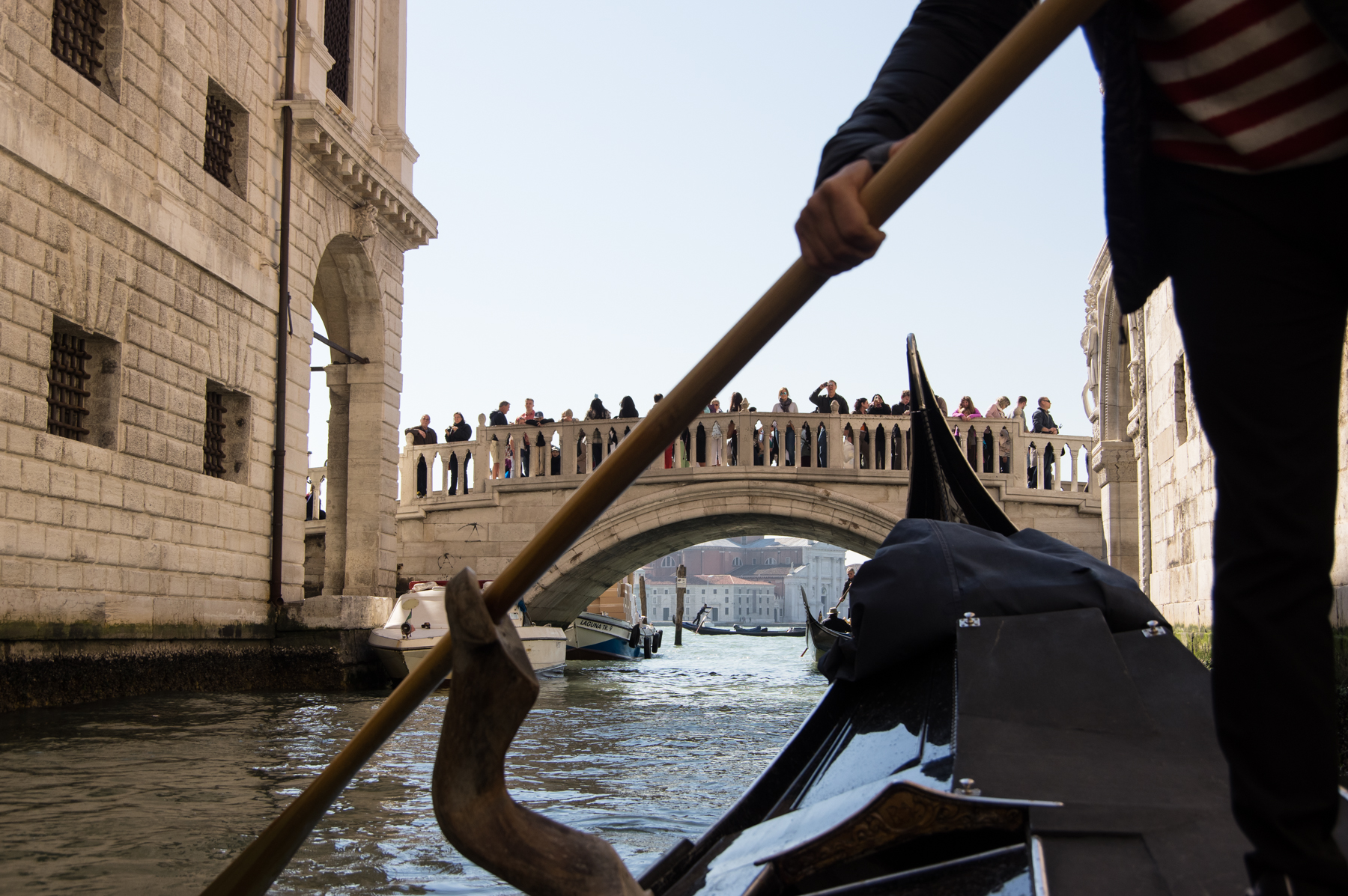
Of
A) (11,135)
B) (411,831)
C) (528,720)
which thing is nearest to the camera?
(411,831)

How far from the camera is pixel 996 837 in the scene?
1.07 m

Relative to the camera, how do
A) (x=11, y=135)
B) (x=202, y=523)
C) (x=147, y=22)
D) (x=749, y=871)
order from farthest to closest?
(x=202, y=523), (x=147, y=22), (x=11, y=135), (x=749, y=871)

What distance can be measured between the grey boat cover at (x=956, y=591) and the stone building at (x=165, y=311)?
4.65 m

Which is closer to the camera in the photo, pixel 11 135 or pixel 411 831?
pixel 411 831

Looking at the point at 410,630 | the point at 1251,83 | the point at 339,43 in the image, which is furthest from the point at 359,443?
the point at 1251,83

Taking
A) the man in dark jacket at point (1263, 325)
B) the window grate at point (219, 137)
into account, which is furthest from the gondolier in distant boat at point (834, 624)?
the man in dark jacket at point (1263, 325)

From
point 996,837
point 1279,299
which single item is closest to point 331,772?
point 996,837

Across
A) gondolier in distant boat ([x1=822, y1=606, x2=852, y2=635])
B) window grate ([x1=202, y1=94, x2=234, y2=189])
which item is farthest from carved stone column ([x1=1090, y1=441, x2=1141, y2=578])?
window grate ([x1=202, y1=94, x2=234, y2=189])

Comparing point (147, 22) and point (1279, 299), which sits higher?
point (147, 22)

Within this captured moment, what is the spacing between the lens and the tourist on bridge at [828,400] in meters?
11.0

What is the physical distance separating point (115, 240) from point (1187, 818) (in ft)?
20.3

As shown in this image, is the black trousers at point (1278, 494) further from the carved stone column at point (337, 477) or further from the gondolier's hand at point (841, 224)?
the carved stone column at point (337, 477)

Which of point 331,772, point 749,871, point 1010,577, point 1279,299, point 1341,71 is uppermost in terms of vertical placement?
point 1341,71

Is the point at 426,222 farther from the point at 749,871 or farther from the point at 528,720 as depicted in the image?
the point at 749,871
